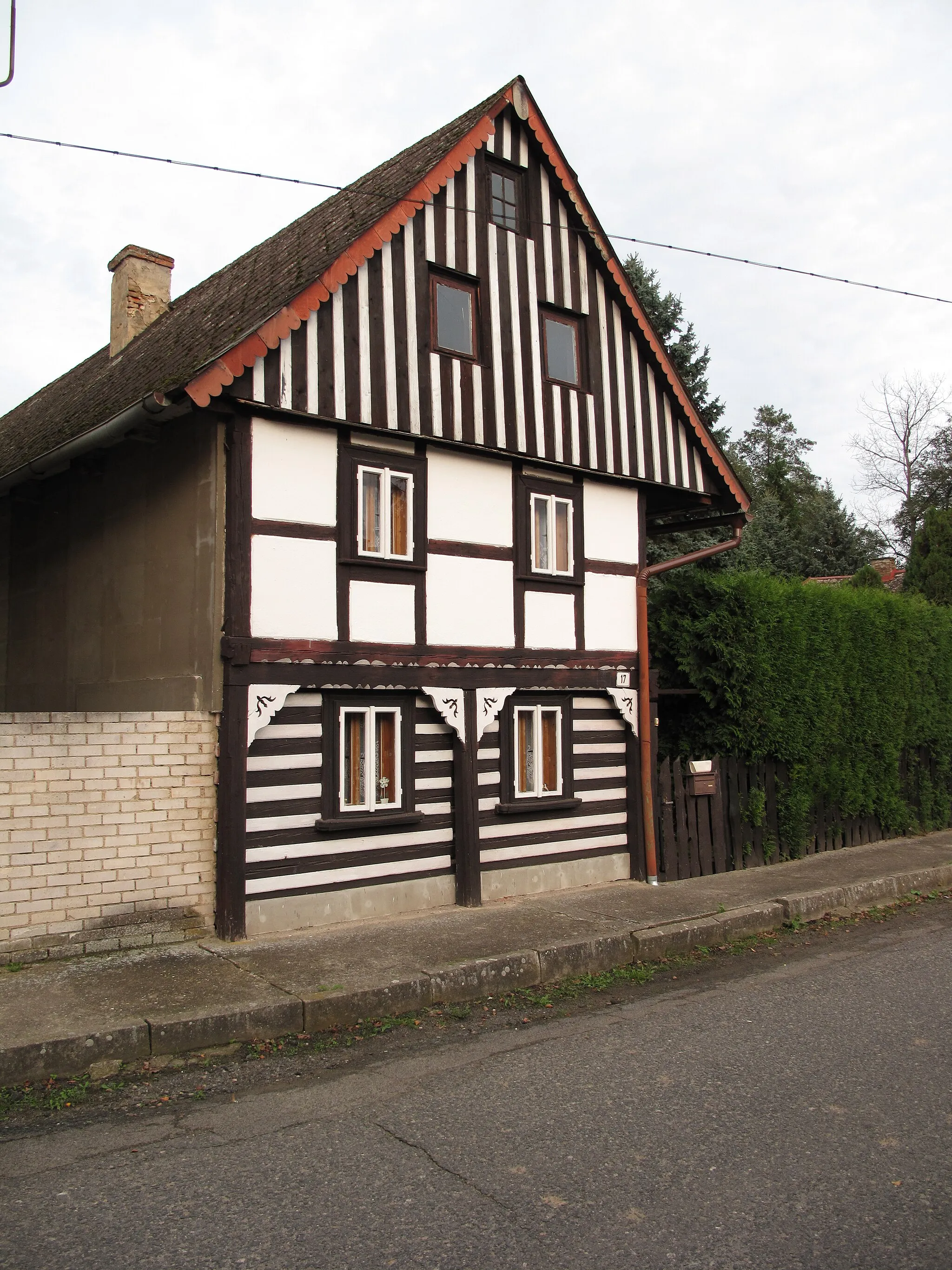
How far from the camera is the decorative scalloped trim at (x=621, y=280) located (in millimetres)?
11227

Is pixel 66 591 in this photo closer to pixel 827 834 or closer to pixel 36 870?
pixel 36 870

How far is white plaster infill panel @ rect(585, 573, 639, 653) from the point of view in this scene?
450 inches

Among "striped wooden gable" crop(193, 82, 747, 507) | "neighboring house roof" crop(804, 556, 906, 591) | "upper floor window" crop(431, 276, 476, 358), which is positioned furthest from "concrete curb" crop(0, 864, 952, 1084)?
"neighboring house roof" crop(804, 556, 906, 591)

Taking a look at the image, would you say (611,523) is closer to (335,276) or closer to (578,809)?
(578,809)

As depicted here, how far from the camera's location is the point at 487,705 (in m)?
10.2

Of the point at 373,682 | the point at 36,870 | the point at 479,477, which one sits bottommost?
the point at 36,870

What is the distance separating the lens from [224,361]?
26.8ft

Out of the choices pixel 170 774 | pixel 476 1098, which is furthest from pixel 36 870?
pixel 476 1098

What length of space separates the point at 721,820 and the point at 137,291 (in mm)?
11960

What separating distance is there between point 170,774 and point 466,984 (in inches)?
118

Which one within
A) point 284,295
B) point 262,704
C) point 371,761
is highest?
point 284,295

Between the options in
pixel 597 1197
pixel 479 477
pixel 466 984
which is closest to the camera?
pixel 597 1197

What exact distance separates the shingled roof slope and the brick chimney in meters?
0.37

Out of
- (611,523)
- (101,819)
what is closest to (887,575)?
(611,523)
